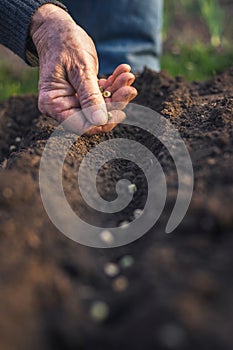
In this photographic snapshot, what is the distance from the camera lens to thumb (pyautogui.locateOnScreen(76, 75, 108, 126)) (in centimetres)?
213

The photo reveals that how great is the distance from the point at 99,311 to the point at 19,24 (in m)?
1.82

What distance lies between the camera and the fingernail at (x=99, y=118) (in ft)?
6.95

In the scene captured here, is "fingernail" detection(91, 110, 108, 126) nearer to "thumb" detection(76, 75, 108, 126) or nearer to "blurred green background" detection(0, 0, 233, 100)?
"thumb" detection(76, 75, 108, 126)

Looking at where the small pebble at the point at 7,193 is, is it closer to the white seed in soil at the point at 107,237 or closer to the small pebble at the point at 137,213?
the white seed in soil at the point at 107,237

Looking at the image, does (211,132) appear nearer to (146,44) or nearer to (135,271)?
(135,271)

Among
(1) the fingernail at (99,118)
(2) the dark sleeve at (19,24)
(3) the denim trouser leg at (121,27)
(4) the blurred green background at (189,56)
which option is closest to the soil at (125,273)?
(1) the fingernail at (99,118)

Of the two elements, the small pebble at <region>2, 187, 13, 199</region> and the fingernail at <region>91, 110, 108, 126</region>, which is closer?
the small pebble at <region>2, 187, 13, 199</region>

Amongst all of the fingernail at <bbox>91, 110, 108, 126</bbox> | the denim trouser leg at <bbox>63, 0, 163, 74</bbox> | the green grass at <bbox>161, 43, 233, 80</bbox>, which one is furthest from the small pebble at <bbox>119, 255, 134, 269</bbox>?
the green grass at <bbox>161, 43, 233, 80</bbox>

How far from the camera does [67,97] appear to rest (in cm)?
228

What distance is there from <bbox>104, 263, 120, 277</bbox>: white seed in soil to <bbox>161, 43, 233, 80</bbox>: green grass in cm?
265

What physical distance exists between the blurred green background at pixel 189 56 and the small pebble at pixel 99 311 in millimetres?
2648

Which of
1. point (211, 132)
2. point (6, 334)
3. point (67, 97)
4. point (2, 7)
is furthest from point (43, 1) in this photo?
point (6, 334)

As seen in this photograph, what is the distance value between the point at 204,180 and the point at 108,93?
0.91 m

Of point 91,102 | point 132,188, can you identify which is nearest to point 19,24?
point 91,102
